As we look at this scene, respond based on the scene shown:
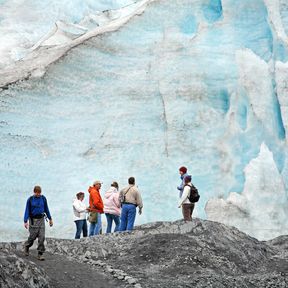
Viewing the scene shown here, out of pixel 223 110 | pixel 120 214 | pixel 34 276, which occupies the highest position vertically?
pixel 223 110

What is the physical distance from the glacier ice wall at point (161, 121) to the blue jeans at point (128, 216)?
12.7ft

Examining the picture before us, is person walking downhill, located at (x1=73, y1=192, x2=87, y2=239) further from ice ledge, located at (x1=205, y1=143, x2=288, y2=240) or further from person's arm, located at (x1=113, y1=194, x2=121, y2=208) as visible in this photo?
ice ledge, located at (x1=205, y1=143, x2=288, y2=240)

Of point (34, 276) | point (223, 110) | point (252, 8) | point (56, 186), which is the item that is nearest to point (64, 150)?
point (56, 186)

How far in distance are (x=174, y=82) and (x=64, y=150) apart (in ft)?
10.6

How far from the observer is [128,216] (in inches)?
536

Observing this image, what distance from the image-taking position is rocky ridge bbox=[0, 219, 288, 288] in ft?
35.7

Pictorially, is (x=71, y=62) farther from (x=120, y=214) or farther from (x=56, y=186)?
(x=120, y=214)

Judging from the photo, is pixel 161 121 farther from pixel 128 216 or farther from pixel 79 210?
pixel 128 216

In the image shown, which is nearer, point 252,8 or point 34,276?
point 34,276

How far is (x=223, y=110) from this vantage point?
63.2 ft

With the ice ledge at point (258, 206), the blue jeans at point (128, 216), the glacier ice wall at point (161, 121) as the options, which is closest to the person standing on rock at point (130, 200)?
the blue jeans at point (128, 216)

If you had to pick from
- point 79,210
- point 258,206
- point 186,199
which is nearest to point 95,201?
point 79,210

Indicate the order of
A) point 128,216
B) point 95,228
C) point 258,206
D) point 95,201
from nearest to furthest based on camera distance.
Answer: point 128,216
point 95,201
point 95,228
point 258,206

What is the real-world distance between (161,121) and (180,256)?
743 cm
